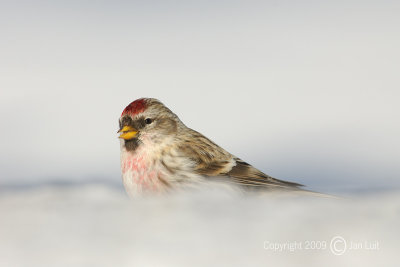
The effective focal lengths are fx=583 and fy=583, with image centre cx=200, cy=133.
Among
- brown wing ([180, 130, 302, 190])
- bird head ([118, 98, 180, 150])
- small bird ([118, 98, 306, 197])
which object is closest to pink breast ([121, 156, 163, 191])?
small bird ([118, 98, 306, 197])

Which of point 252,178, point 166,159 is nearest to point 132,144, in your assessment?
point 166,159

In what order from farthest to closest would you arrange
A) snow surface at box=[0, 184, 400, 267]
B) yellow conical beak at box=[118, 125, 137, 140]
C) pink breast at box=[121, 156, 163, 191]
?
yellow conical beak at box=[118, 125, 137, 140]
pink breast at box=[121, 156, 163, 191]
snow surface at box=[0, 184, 400, 267]

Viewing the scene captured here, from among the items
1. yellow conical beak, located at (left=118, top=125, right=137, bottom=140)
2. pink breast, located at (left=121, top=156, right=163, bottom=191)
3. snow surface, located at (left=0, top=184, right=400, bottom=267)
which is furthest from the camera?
yellow conical beak, located at (left=118, top=125, right=137, bottom=140)

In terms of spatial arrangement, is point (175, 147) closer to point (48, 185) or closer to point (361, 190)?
point (48, 185)

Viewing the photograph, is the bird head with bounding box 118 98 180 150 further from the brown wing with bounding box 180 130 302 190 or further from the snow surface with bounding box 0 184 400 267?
the snow surface with bounding box 0 184 400 267

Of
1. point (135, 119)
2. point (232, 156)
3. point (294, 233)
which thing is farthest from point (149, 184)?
point (294, 233)

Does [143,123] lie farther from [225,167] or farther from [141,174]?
[225,167]

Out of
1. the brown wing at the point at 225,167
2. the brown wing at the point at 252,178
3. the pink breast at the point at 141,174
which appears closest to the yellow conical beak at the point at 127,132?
the pink breast at the point at 141,174
